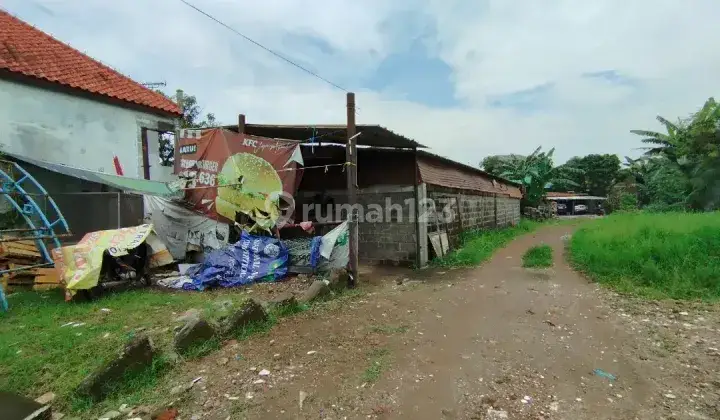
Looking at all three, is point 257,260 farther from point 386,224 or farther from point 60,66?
point 60,66

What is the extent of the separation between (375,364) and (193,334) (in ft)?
6.77

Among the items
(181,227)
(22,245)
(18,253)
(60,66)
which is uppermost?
(60,66)

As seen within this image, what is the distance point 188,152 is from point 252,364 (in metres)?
6.08

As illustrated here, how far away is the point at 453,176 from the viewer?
12.1 metres

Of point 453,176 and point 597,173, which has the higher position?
point 597,173

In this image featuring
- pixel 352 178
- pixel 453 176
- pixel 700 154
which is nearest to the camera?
pixel 352 178

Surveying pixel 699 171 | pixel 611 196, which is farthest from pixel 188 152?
pixel 611 196

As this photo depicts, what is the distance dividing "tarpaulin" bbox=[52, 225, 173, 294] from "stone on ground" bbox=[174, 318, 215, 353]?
3.04 meters

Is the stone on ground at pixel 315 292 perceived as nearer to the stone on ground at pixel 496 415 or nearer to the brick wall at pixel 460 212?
the stone on ground at pixel 496 415

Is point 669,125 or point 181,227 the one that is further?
point 669,125

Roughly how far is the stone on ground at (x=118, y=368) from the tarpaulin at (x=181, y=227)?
4446 mm

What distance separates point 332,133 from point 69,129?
7.12 m

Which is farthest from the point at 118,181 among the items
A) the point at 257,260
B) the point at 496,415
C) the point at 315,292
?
the point at 496,415

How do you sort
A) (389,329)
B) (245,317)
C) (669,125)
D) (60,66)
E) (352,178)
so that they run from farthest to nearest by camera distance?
1. (669,125)
2. (60,66)
3. (352,178)
4. (389,329)
5. (245,317)
